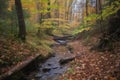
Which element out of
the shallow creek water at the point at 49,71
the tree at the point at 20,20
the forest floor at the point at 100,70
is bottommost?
the shallow creek water at the point at 49,71

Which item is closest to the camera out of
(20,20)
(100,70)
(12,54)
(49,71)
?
(100,70)

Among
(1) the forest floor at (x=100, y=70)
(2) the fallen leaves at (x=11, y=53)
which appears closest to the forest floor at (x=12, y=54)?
(2) the fallen leaves at (x=11, y=53)

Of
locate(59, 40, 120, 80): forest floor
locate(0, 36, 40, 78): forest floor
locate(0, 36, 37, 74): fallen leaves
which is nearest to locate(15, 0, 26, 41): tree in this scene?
locate(0, 36, 40, 78): forest floor

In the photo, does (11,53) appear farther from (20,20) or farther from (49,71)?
(20,20)

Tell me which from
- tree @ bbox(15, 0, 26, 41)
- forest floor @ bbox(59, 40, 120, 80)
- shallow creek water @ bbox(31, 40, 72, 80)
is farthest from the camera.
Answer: tree @ bbox(15, 0, 26, 41)

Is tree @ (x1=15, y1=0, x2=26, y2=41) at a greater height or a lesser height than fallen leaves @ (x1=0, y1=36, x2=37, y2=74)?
greater

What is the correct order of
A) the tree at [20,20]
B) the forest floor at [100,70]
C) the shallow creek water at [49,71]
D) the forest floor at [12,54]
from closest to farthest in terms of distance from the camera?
the forest floor at [100,70]
the forest floor at [12,54]
the shallow creek water at [49,71]
the tree at [20,20]

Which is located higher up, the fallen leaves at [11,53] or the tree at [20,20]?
the tree at [20,20]

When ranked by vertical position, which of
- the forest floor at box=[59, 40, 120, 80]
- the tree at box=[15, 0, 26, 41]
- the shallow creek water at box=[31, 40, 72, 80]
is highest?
the tree at box=[15, 0, 26, 41]

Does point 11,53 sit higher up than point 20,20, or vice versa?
point 20,20

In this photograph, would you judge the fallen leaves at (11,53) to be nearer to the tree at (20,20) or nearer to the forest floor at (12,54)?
the forest floor at (12,54)

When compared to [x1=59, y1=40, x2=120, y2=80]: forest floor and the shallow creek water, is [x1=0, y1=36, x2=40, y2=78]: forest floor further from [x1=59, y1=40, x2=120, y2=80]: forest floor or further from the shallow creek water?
[x1=59, y1=40, x2=120, y2=80]: forest floor

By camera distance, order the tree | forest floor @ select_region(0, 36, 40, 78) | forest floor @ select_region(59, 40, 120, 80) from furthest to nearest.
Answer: the tree → forest floor @ select_region(0, 36, 40, 78) → forest floor @ select_region(59, 40, 120, 80)

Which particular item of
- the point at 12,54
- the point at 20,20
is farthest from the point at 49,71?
the point at 20,20
